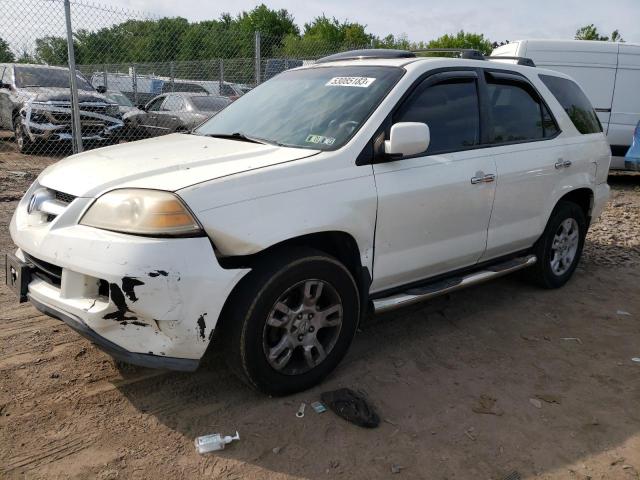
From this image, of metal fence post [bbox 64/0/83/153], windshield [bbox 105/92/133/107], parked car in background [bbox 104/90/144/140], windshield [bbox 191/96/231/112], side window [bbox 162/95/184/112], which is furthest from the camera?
windshield [bbox 105/92/133/107]

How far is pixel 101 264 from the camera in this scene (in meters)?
2.53

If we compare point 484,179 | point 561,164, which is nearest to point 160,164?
point 484,179

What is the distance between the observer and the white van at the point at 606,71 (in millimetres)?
9688

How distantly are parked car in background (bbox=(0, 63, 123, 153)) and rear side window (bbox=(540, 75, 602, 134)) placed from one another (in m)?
7.87

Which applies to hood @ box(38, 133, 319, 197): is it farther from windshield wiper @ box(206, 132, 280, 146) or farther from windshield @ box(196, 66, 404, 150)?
windshield @ box(196, 66, 404, 150)

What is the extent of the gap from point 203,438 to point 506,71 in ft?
10.8

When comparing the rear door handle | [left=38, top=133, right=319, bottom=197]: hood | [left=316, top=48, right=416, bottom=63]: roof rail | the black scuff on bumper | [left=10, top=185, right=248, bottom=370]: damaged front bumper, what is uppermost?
[left=316, top=48, right=416, bottom=63]: roof rail

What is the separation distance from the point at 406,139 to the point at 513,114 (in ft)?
5.06

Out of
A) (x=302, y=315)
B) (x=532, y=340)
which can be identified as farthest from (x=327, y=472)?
(x=532, y=340)

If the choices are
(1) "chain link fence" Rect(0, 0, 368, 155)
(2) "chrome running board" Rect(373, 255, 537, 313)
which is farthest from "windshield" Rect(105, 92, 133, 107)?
(2) "chrome running board" Rect(373, 255, 537, 313)

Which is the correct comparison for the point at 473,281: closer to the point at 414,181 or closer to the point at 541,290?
the point at 414,181

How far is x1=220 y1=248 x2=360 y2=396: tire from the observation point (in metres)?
2.75

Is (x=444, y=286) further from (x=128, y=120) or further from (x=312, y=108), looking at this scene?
(x=128, y=120)

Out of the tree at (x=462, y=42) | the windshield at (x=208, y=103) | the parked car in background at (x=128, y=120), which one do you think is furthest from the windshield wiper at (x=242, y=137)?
the tree at (x=462, y=42)
